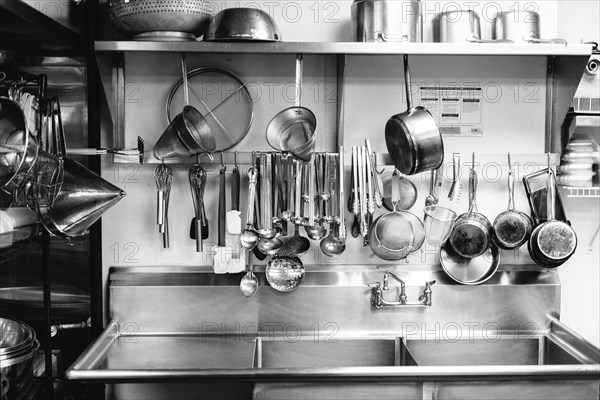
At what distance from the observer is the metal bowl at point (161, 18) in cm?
188

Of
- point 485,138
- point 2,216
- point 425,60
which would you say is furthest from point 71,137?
point 485,138

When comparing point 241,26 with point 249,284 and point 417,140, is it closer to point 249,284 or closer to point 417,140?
point 417,140

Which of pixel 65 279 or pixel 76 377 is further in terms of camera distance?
pixel 65 279

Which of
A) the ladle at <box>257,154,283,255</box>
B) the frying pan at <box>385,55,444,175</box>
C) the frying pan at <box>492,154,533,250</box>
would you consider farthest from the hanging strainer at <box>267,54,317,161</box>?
the frying pan at <box>492,154,533,250</box>

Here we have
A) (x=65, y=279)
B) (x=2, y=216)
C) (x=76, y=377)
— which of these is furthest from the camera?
(x=65, y=279)

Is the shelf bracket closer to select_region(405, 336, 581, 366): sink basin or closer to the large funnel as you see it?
the large funnel

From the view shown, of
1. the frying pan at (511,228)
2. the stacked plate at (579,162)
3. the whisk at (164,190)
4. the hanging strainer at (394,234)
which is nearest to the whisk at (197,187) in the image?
the whisk at (164,190)

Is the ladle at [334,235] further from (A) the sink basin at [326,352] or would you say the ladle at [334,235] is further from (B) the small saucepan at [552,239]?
(B) the small saucepan at [552,239]

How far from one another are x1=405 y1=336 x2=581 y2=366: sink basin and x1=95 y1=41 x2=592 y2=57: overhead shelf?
970mm

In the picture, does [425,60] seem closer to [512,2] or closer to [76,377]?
[512,2]

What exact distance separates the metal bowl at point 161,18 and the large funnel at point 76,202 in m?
0.48

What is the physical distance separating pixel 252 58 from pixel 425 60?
590mm

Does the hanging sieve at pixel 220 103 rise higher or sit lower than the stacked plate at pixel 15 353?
higher

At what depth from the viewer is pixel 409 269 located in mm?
2246
